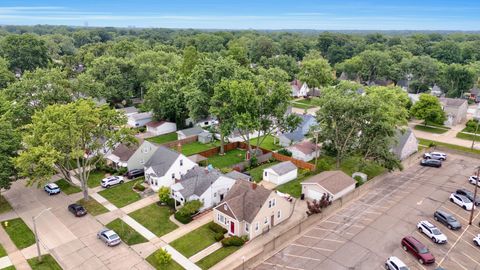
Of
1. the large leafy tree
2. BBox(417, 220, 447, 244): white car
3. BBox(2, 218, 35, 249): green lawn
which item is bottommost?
BBox(2, 218, 35, 249): green lawn

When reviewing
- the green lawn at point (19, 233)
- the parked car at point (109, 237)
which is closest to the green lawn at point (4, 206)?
the green lawn at point (19, 233)

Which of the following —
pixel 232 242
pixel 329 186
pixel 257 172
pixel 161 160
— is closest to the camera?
pixel 232 242

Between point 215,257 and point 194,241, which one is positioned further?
point 194,241

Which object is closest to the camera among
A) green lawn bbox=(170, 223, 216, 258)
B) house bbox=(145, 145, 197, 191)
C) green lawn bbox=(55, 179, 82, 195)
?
green lawn bbox=(170, 223, 216, 258)

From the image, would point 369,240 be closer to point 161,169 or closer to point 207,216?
point 207,216

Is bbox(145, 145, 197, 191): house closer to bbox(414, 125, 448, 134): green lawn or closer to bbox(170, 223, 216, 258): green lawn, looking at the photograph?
bbox(170, 223, 216, 258): green lawn

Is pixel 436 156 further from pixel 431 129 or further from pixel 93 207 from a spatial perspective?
pixel 93 207

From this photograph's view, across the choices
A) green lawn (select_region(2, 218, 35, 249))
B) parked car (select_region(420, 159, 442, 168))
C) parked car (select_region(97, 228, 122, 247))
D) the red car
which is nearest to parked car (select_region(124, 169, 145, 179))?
green lawn (select_region(2, 218, 35, 249))

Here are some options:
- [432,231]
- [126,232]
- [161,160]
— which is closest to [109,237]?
[126,232]
